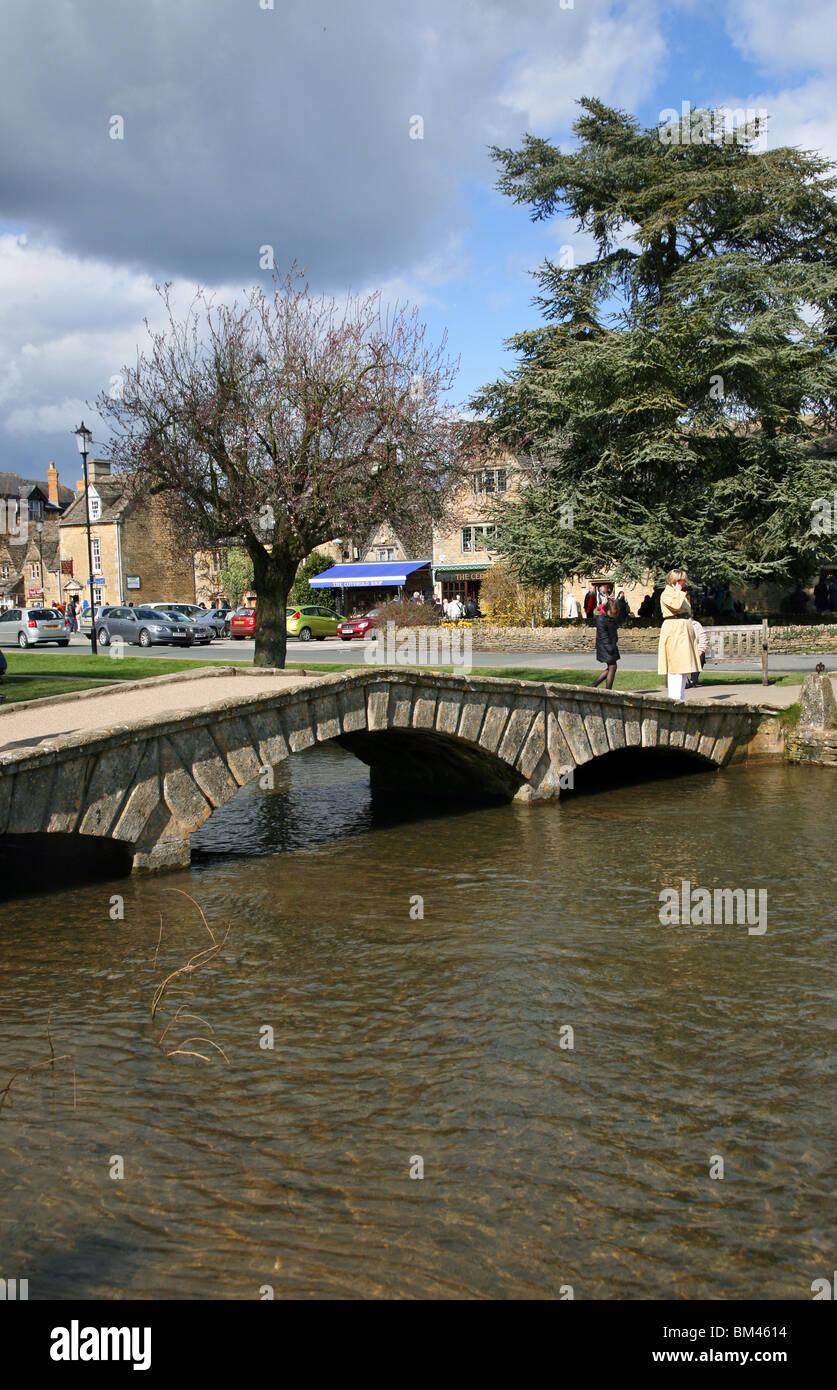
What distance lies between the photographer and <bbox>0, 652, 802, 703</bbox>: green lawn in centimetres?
1912

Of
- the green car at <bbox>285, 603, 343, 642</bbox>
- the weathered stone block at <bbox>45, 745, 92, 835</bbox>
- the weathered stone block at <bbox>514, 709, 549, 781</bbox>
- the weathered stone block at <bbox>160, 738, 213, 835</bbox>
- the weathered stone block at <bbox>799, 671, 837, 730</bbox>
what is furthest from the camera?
the green car at <bbox>285, 603, 343, 642</bbox>

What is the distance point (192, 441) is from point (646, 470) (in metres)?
19.8

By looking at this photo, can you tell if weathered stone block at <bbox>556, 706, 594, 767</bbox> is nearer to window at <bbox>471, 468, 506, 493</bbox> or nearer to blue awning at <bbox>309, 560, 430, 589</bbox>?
window at <bbox>471, 468, 506, 493</bbox>

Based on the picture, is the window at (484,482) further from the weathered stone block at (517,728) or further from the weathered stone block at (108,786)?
the weathered stone block at (108,786)

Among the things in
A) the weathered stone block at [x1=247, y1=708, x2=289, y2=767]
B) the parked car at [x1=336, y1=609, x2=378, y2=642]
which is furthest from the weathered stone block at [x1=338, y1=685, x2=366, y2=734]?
the parked car at [x1=336, y1=609, x2=378, y2=642]

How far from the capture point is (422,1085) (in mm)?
6191

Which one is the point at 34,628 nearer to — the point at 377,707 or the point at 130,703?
the point at 130,703

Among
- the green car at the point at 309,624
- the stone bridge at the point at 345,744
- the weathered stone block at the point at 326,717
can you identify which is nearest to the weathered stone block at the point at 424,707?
the stone bridge at the point at 345,744

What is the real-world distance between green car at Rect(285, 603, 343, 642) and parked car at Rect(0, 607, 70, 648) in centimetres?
955

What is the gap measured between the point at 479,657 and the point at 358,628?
528 inches

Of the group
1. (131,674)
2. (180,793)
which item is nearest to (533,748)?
(180,793)
